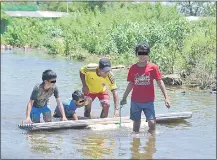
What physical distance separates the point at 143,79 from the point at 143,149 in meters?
1.09

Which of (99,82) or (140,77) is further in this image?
(99,82)

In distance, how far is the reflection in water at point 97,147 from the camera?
8188 mm

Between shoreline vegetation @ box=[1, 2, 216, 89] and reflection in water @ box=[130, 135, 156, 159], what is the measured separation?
7700 mm

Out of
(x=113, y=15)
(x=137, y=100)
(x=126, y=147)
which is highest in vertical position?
(x=113, y=15)

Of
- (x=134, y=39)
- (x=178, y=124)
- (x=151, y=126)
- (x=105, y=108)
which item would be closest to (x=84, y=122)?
(x=105, y=108)

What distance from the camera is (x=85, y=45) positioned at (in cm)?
3303

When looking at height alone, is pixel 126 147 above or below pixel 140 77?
below

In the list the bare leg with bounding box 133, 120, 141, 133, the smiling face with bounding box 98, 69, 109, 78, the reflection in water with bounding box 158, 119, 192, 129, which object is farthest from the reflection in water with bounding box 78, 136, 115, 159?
the reflection in water with bounding box 158, 119, 192, 129

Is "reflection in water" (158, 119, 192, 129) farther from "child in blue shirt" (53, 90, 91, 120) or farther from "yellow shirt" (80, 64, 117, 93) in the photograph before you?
"child in blue shirt" (53, 90, 91, 120)

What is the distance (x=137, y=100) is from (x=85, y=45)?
949 inches

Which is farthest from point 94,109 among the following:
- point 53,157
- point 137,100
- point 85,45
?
point 85,45

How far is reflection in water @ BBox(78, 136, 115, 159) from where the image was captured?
322 inches

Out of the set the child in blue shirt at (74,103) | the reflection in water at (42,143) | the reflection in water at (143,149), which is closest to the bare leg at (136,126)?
the reflection in water at (143,149)

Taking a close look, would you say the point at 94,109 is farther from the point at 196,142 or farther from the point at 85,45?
the point at 85,45
